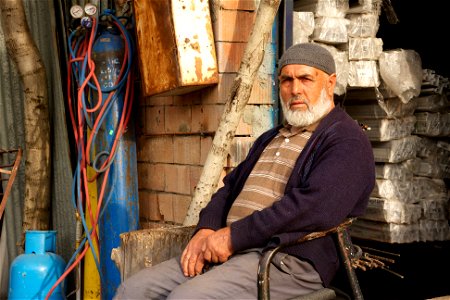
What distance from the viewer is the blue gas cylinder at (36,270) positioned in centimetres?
476

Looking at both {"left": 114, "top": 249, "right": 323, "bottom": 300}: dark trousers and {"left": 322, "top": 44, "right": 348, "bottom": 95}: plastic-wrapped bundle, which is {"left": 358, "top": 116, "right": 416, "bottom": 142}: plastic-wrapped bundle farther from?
{"left": 114, "top": 249, "right": 323, "bottom": 300}: dark trousers

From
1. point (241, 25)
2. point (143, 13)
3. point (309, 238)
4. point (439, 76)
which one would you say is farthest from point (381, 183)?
point (309, 238)

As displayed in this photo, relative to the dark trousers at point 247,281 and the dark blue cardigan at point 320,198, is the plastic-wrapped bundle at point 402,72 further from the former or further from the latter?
the dark trousers at point 247,281

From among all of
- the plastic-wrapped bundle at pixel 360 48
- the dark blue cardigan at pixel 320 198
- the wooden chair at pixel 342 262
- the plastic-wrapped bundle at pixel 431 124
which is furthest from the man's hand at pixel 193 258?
the plastic-wrapped bundle at pixel 431 124

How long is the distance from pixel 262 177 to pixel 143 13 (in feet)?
5.39

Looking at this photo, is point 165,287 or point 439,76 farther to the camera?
point 439,76

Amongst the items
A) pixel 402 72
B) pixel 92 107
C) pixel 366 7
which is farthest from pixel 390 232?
pixel 92 107

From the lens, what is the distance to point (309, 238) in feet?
10.1

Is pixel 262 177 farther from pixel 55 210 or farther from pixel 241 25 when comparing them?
pixel 55 210

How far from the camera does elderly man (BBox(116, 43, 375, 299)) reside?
3.11m

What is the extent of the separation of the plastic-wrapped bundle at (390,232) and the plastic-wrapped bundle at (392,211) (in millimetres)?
51

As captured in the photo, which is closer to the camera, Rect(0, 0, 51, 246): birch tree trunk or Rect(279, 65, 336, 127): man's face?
Rect(279, 65, 336, 127): man's face

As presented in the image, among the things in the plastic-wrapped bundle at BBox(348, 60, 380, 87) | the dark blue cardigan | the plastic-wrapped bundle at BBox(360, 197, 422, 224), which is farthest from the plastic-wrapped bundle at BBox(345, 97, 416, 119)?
the dark blue cardigan

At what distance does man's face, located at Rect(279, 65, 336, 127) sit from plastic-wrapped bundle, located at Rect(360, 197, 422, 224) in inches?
78.9
